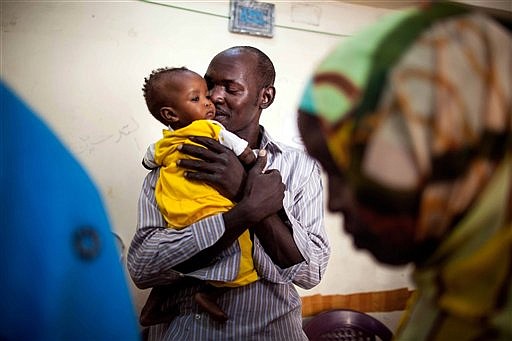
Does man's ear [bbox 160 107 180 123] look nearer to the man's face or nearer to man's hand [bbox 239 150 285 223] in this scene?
the man's face

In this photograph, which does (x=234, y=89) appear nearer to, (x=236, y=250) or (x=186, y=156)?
(x=186, y=156)

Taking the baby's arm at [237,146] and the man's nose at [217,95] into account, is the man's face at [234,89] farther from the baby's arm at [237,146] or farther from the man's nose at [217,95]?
the baby's arm at [237,146]

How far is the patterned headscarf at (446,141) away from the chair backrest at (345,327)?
1.69m

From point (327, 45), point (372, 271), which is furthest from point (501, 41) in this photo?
point (372, 271)

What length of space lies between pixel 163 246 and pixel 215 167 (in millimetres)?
248

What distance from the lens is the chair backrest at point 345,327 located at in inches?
85.0

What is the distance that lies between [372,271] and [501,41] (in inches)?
82.3

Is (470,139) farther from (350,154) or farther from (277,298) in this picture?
(277,298)

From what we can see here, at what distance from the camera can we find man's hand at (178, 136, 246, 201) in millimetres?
1216

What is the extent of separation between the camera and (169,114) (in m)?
1.43

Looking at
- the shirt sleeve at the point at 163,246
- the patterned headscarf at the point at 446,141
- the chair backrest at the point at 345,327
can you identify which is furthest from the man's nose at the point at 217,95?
the chair backrest at the point at 345,327

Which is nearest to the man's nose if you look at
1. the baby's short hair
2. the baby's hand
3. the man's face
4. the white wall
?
the man's face

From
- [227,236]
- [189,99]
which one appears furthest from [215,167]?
[189,99]

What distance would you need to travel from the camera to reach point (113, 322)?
575 mm
